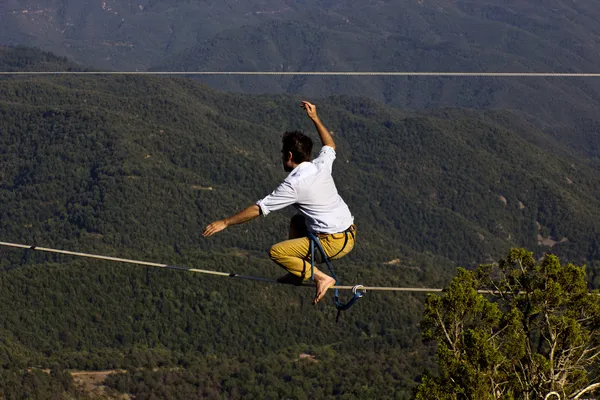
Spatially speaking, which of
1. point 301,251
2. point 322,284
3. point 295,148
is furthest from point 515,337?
point 295,148

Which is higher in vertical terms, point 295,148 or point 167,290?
point 295,148

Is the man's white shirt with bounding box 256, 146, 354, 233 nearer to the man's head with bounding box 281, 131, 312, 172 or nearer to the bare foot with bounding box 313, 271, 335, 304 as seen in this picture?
the man's head with bounding box 281, 131, 312, 172

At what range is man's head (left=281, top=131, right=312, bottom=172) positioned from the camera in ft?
46.4

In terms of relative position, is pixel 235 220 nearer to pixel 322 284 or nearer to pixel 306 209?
pixel 306 209

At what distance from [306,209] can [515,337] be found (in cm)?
755

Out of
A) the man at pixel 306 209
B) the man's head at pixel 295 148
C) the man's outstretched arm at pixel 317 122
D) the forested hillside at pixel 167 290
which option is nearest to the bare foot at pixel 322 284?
the man at pixel 306 209

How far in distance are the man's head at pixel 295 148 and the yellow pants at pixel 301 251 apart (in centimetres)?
150

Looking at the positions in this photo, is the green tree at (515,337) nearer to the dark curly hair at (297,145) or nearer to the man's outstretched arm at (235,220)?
the dark curly hair at (297,145)

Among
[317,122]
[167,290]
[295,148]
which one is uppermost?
[295,148]

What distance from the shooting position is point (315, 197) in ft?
47.2

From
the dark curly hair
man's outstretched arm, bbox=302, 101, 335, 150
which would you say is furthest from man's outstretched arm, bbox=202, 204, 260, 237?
man's outstretched arm, bbox=302, 101, 335, 150

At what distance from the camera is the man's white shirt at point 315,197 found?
13.8 m

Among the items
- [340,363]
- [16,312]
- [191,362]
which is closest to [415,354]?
[340,363]

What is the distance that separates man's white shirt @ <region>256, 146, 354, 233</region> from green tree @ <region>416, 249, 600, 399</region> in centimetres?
568
